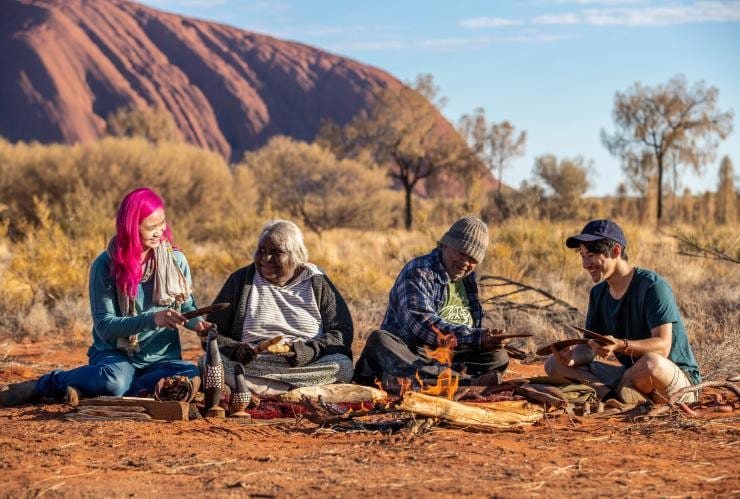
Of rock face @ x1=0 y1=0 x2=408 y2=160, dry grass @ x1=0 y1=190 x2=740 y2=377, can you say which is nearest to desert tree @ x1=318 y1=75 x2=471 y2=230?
dry grass @ x1=0 y1=190 x2=740 y2=377

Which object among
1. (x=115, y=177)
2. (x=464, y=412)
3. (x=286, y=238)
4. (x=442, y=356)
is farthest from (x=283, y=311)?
(x=115, y=177)

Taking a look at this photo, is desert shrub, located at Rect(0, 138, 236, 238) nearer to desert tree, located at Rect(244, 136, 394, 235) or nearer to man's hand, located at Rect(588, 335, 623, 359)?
desert tree, located at Rect(244, 136, 394, 235)

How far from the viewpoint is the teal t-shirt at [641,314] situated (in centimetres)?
584

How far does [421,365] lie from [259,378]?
108cm

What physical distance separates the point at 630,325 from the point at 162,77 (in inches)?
3406

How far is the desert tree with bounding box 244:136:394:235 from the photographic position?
106 ft

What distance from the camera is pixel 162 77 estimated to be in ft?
291

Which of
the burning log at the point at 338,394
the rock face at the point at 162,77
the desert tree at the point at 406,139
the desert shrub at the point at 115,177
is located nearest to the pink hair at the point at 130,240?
the burning log at the point at 338,394

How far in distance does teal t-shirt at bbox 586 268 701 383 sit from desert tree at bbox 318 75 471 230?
34.7m

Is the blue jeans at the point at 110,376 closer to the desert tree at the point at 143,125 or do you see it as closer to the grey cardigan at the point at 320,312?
the grey cardigan at the point at 320,312

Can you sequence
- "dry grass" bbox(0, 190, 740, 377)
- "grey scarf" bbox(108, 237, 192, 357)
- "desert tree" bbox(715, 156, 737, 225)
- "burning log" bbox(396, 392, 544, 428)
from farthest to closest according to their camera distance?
"desert tree" bbox(715, 156, 737, 225) < "dry grass" bbox(0, 190, 740, 377) < "grey scarf" bbox(108, 237, 192, 357) < "burning log" bbox(396, 392, 544, 428)

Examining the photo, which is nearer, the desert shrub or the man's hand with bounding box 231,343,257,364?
the man's hand with bounding box 231,343,257,364

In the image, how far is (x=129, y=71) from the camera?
8594 cm

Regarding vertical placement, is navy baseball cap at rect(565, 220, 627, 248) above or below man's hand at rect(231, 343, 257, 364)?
above
